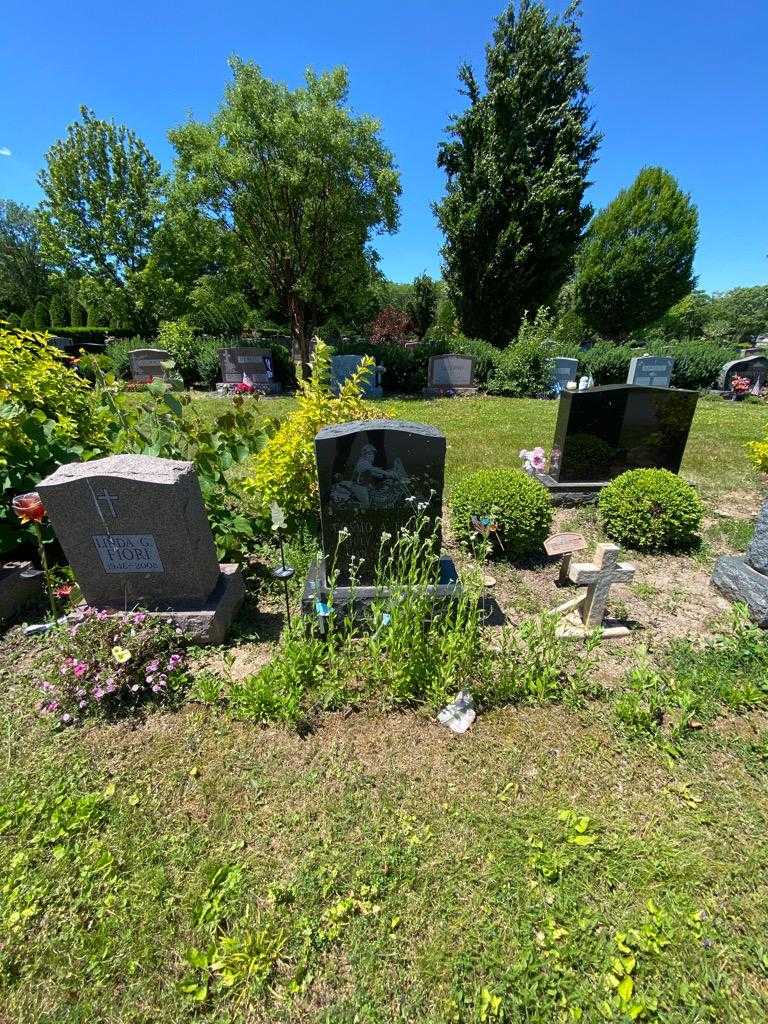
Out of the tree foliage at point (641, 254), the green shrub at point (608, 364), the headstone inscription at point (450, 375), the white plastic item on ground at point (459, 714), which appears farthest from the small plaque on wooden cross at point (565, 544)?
the tree foliage at point (641, 254)

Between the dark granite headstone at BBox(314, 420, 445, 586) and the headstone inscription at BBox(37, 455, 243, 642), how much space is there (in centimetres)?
92

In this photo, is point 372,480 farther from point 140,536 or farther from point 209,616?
point 140,536

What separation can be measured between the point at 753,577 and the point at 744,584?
10 cm

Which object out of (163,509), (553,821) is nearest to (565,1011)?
(553,821)

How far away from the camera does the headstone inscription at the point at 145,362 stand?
1756 cm

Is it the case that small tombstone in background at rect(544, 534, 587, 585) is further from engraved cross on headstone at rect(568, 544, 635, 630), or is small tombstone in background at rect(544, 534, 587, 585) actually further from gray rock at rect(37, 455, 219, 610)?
gray rock at rect(37, 455, 219, 610)

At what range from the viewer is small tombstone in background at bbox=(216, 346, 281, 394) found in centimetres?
1689

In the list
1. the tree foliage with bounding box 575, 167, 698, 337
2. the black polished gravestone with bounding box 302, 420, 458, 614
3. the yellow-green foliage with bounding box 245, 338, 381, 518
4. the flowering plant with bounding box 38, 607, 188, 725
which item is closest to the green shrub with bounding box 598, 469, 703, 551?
the black polished gravestone with bounding box 302, 420, 458, 614

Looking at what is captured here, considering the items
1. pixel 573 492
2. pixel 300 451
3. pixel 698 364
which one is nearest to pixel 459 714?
pixel 300 451

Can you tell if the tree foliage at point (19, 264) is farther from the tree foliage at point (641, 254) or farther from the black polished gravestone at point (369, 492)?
the black polished gravestone at point (369, 492)

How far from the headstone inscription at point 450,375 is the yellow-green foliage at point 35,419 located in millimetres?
14035

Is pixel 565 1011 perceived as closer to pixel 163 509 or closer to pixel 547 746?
pixel 547 746

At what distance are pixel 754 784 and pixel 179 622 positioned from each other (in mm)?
3461

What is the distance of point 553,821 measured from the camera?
6.72 feet
